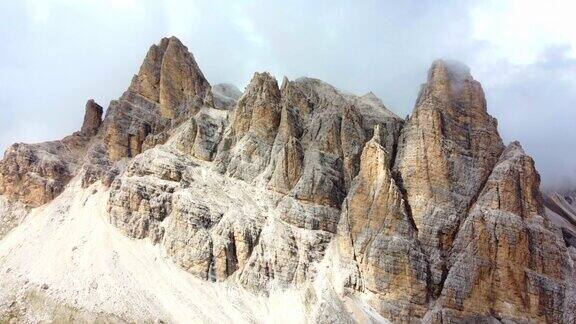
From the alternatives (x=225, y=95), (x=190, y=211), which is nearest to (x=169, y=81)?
(x=225, y=95)

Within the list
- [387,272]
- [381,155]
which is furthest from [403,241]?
[381,155]

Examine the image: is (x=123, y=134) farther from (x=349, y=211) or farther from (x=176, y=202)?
(x=349, y=211)

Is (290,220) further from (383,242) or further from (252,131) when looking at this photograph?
(252,131)

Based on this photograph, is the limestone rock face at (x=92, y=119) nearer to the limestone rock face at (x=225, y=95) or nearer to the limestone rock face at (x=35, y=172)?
the limestone rock face at (x=35, y=172)

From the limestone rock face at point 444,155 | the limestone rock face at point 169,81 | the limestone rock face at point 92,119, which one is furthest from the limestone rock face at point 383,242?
the limestone rock face at point 92,119

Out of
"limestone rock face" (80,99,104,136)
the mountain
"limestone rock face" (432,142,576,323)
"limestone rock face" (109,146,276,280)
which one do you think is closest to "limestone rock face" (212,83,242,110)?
the mountain

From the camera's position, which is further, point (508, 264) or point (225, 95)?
point (225, 95)
